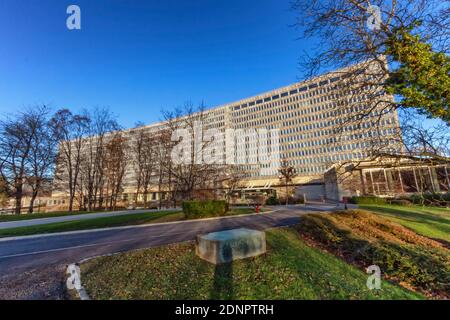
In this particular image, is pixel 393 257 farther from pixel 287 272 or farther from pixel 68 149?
pixel 68 149

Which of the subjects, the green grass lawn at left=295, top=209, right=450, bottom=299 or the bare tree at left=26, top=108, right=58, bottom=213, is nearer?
the green grass lawn at left=295, top=209, right=450, bottom=299

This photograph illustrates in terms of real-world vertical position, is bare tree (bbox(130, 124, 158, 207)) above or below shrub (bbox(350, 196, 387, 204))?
above

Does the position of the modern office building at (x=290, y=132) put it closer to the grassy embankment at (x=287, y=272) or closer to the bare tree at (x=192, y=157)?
the bare tree at (x=192, y=157)

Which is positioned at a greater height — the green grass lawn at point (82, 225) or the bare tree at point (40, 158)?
the bare tree at point (40, 158)

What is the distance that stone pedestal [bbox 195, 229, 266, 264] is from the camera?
5250mm

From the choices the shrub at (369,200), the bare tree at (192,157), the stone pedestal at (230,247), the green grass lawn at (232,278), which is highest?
the bare tree at (192,157)

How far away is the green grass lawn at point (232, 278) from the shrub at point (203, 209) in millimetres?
10529

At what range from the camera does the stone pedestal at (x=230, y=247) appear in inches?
207

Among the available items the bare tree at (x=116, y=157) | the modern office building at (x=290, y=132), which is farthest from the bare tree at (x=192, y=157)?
the modern office building at (x=290, y=132)

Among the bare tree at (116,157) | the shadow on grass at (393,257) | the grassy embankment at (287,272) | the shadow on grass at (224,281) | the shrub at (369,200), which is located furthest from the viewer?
the bare tree at (116,157)

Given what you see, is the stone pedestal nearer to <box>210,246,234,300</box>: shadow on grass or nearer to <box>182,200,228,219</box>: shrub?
<box>210,246,234,300</box>: shadow on grass

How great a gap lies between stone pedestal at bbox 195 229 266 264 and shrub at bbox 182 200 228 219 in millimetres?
10865

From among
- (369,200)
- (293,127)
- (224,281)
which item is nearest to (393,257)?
(224,281)

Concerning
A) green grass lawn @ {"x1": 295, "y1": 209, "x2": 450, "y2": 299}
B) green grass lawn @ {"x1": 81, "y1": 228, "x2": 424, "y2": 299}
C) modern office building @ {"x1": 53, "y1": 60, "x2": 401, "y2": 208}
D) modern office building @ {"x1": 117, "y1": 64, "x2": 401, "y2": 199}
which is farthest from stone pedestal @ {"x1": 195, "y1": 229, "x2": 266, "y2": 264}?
modern office building @ {"x1": 117, "y1": 64, "x2": 401, "y2": 199}
